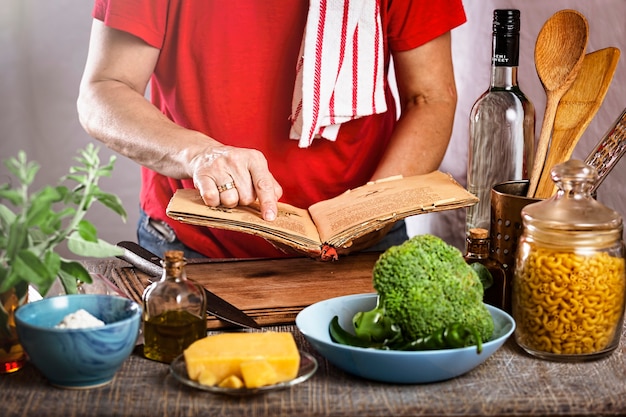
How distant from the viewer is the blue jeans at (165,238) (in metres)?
1.59

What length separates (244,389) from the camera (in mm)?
709

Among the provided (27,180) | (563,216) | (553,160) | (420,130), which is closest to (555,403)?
(563,216)

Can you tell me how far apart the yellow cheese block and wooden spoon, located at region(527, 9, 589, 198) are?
0.45m

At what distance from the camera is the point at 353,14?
1599 mm

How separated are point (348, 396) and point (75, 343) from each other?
25 cm

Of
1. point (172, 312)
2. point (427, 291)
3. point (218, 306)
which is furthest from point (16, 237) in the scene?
point (427, 291)

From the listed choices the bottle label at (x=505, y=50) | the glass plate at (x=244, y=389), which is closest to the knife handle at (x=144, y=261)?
the glass plate at (x=244, y=389)

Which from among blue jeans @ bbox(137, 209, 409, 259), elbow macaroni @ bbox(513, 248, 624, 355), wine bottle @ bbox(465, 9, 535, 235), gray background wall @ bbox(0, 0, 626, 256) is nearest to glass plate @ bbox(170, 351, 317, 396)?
elbow macaroni @ bbox(513, 248, 624, 355)

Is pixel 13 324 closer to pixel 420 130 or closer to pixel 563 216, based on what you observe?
pixel 563 216

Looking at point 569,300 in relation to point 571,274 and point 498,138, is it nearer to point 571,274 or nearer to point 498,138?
point 571,274

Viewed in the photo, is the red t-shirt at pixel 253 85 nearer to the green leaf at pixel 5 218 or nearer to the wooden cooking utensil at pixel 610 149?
the wooden cooking utensil at pixel 610 149

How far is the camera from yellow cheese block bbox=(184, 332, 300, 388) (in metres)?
0.71

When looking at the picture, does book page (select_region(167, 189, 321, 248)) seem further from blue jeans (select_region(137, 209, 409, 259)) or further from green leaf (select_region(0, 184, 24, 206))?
blue jeans (select_region(137, 209, 409, 259))

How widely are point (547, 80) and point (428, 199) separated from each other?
22 cm
